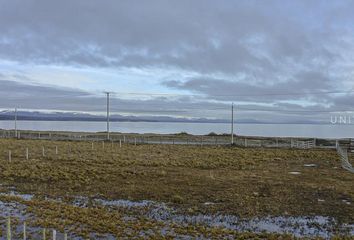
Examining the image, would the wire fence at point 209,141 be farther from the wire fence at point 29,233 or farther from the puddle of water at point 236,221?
the wire fence at point 29,233

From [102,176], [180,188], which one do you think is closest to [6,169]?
[102,176]

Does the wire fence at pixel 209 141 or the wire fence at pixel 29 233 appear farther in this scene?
the wire fence at pixel 209 141

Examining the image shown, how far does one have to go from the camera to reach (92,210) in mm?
14242

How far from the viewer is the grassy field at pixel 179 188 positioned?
1320cm

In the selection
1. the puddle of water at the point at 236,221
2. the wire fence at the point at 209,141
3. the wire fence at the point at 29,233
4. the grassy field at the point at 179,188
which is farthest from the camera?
the wire fence at the point at 209,141

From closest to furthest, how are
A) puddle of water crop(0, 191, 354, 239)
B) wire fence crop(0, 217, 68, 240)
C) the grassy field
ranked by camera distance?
wire fence crop(0, 217, 68, 240)
puddle of water crop(0, 191, 354, 239)
the grassy field

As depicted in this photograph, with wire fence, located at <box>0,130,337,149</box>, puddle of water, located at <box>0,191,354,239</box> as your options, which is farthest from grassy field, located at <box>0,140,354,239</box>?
wire fence, located at <box>0,130,337,149</box>

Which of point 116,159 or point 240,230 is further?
point 116,159

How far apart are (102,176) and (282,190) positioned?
37.1 ft

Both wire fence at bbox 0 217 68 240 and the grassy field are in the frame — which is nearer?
wire fence at bbox 0 217 68 240

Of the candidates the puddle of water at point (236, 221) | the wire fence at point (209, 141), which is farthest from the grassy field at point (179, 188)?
the wire fence at point (209, 141)

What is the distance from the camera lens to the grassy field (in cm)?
1320

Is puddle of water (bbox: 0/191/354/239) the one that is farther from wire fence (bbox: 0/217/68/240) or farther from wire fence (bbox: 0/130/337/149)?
wire fence (bbox: 0/130/337/149)

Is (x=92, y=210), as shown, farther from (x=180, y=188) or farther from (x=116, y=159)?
(x=116, y=159)
